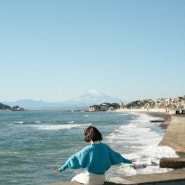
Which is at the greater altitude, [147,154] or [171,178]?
[171,178]

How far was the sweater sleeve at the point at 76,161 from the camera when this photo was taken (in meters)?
5.32

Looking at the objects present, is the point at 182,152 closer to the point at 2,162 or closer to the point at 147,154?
the point at 147,154

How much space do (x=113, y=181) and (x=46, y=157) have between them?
18.6 metres

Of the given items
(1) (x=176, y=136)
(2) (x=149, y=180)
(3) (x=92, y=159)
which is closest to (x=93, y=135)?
(3) (x=92, y=159)

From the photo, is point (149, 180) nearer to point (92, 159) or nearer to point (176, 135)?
point (92, 159)

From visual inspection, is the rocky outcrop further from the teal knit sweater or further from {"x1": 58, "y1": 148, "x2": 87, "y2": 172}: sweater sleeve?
{"x1": 58, "y1": 148, "x2": 87, "y2": 172}: sweater sleeve

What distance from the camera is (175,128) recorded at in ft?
90.5

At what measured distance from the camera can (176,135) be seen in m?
27.0

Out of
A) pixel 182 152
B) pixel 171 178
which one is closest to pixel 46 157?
pixel 182 152

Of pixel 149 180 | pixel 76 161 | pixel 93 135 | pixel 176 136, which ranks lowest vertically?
pixel 176 136

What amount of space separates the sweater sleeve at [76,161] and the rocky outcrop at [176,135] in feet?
66.7

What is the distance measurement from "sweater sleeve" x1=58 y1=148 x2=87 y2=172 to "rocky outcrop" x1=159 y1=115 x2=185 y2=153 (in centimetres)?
2034

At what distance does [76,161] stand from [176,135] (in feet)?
73.6

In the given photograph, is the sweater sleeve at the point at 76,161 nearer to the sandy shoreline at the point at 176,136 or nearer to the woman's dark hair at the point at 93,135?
the woman's dark hair at the point at 93,135
